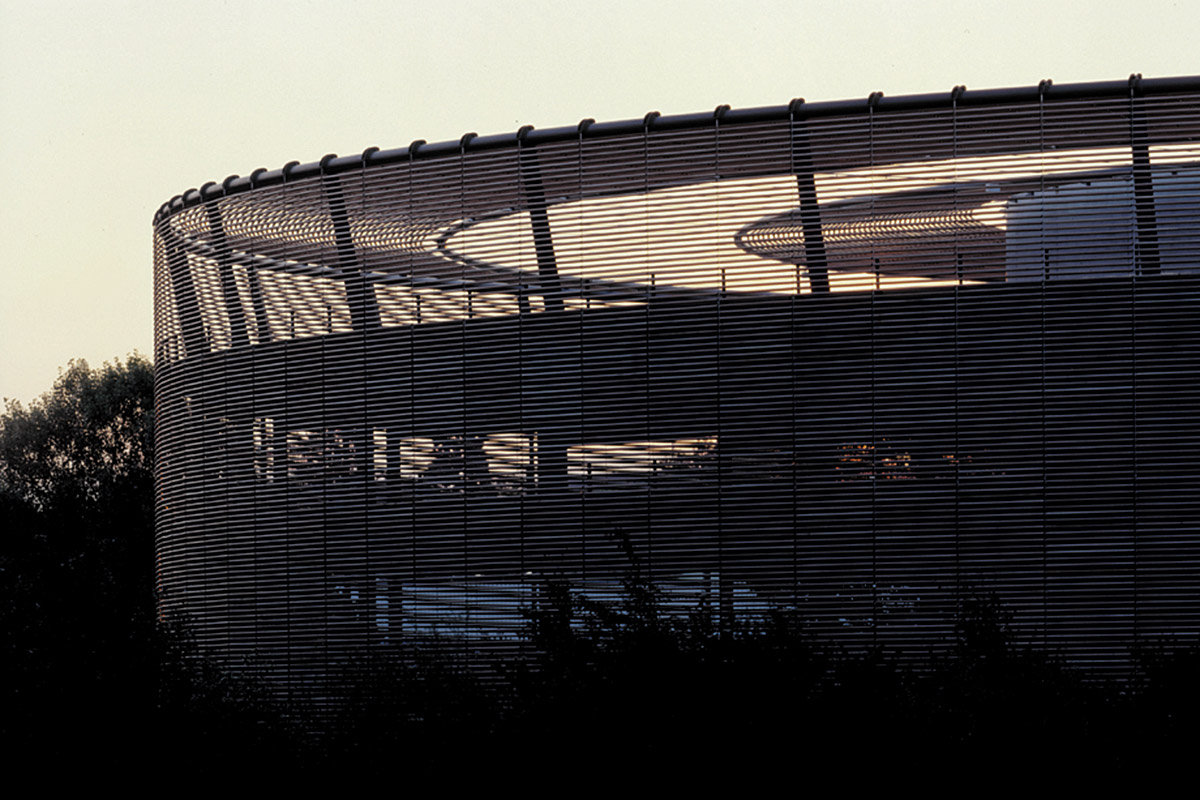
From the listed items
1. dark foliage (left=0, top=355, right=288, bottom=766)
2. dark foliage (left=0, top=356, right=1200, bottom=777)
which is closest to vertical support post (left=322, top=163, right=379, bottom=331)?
dark foliage (left=0, top=356, right=1200, bottom=777)

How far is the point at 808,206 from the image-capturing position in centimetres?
838

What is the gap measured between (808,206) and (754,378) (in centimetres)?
127

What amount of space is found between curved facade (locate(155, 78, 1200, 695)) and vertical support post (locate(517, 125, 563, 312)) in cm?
2

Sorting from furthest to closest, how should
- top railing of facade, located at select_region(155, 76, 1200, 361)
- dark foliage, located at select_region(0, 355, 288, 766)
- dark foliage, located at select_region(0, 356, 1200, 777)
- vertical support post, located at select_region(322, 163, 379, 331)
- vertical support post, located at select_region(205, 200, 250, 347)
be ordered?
vertical support post, located at select_region(205, 200, 250, 347) → vertical support post, located at select_region(322, 163, 379, 331) → top railing of facade, located at select_region(155, 76, 1200, 361) → dark foliage, located at select_region(0, 355, 288, 766) → dark foliage, located at select_region(0, 356, 1200, 777)

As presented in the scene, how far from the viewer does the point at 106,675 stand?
8203mm

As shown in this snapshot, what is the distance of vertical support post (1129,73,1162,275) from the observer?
7.87 m

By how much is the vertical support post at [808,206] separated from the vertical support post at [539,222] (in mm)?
1841

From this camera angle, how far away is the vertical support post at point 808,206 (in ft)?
27.2

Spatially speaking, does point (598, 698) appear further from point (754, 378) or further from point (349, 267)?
point (349, 267)

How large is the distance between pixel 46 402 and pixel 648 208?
2537 centimetres

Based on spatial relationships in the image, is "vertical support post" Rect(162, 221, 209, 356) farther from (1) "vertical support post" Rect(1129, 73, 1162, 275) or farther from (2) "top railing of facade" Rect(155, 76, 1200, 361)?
(1) "vertical support post" Rect(1129, 73, 1162, 275)

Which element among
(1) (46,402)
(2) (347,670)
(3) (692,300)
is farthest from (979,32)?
(1) (46,402)

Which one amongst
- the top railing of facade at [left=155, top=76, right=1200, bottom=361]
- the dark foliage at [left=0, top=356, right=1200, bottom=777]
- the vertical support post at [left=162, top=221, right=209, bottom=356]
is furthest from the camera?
the vertical support post at [left=162, top=221, right=209, bottom=356]

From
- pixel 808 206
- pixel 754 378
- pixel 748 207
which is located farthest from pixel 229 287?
pixel 808 206
